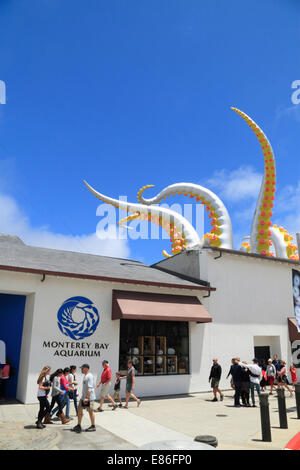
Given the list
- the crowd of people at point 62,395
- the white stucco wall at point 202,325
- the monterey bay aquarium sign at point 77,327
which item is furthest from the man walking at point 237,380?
the monterey bay aquarium sign at point 77,327

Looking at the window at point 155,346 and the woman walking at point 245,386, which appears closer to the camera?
the woman walking at point 245,386

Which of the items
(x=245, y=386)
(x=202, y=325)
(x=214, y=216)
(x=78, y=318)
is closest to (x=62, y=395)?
(x=78, y=318)

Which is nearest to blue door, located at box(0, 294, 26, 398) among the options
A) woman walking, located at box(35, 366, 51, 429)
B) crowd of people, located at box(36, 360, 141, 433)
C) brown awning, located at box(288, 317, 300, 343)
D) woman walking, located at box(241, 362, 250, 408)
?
crowd of people, located at box(36, 360, 141, 433)

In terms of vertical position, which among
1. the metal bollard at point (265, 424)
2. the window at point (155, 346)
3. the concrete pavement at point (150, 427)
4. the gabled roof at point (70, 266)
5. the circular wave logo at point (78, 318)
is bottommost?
the concrete pavement at point (150, 427)

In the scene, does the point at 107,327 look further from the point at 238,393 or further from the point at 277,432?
the point at 277,432

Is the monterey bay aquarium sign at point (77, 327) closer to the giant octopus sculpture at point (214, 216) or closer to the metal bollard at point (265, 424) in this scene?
the metal bollard at point (265, 424)

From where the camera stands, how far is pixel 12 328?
1380 cm

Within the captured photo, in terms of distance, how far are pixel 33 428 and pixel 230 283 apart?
11.5 metres

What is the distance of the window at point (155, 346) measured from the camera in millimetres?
14227

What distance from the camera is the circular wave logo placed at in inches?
504

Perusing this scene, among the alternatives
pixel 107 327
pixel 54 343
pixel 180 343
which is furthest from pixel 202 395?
pixel 54 343

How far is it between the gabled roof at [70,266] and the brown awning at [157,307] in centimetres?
57

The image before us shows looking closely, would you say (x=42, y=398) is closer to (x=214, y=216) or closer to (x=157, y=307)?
(x=157, y=307)

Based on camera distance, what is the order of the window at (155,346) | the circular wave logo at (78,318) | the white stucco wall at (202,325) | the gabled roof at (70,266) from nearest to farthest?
the white stucco wall at (202,325) < the gabled roof at (70,266) < the circular wave logo at (78,318) < the window at (155,346)
